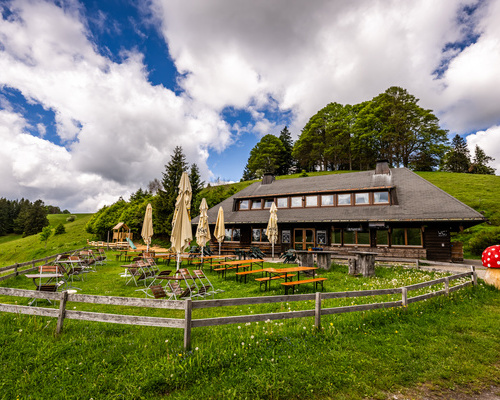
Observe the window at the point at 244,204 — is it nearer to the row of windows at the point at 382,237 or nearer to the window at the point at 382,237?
the row of windows at the point at 382,237

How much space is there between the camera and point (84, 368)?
3.82 meters

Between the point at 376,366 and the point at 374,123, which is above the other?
the point at 374,123

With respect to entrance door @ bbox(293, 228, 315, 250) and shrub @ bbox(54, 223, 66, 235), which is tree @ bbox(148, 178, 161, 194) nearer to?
shrub @ bbox(54, 223, 66, 235)

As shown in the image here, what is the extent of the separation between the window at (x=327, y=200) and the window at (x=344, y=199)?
2.16 feet

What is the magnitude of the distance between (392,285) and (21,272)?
15290 millimetres

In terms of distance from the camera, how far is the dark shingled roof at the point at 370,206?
49.7ft

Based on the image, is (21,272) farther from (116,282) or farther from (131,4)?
(131,4)

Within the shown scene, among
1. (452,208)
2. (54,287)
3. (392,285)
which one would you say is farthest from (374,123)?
(54,287)

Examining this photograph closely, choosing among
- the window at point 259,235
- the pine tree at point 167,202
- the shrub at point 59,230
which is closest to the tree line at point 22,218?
the shrub at point 59,230

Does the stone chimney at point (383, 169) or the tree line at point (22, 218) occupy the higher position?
the stone chimney at point (383, 169)

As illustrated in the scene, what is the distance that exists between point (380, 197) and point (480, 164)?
164 ft

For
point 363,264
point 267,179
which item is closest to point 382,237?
point 363,264

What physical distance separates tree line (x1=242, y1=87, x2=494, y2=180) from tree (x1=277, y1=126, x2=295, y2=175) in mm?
2259

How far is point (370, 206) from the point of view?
60.5 feet
